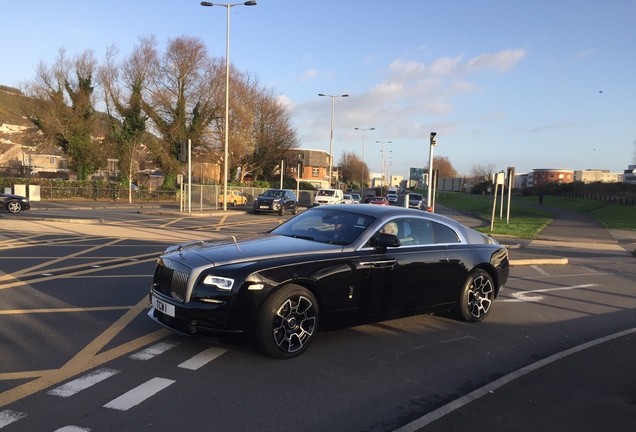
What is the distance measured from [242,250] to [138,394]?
176 centimetres

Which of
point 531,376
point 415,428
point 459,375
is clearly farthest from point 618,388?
point 415,428

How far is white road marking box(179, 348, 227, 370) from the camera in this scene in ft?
15.3

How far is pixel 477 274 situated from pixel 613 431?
318 cm

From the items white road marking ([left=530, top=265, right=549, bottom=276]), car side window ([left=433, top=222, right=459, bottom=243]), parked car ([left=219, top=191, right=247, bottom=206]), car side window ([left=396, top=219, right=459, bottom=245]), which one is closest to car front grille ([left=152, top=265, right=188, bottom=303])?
car side window ([left=396, top=219, right=459, bottom=245])

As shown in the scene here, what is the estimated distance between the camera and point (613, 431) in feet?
11.9

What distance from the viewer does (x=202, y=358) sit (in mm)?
4895

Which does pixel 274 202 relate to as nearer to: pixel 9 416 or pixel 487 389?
pixel 487 389

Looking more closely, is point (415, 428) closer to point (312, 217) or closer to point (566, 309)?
point (312, 217)

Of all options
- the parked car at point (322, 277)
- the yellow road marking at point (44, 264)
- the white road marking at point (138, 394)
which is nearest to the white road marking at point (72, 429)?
the white road marking at point (138, 394)

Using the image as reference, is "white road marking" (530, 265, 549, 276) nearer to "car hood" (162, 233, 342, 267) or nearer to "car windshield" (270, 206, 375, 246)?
"car windshield" (270, 206, 375, 246)

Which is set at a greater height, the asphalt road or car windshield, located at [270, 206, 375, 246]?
car windshield, located at [270, 206, 375, 246]

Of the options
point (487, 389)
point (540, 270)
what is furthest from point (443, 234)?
point (540, 270)

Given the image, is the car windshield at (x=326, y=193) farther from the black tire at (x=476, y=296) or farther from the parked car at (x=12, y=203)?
the black tire at (x=476, y=296)

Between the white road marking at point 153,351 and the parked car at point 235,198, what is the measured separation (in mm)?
32803
